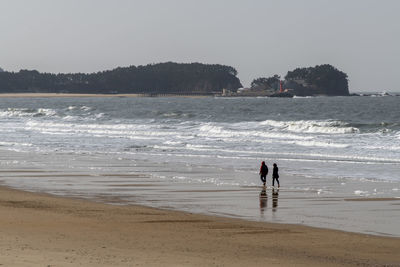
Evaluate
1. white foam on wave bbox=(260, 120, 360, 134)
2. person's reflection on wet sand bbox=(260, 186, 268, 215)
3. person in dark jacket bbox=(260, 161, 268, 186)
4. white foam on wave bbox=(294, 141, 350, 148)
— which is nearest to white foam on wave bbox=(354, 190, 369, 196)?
person's reflection on wet sand bbox=(260, 186, 268, 215)

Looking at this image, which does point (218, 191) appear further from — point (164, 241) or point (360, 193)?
point (164, 241)

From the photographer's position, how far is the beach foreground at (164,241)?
1188cm

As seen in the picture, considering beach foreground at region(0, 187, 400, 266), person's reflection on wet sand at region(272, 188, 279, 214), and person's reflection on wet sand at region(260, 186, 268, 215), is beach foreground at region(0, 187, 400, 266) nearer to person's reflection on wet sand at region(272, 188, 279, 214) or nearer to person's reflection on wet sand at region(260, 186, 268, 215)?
person's reflection on wet sand at region(260, 186, 268, 215)

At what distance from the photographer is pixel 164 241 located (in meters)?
13.7

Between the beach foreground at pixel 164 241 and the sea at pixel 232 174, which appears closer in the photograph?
the beach foreground at pixel 164 241

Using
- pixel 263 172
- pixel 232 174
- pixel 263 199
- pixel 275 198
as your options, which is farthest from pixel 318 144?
pixel 263 199

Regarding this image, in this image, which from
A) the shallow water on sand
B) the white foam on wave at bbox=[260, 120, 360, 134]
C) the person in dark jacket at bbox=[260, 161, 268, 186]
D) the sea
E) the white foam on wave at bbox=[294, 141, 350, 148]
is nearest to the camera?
the shallow water on sand

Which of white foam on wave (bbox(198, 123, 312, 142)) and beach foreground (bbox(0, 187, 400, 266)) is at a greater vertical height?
beach foreground (bbox(0, 187, 400, 266))

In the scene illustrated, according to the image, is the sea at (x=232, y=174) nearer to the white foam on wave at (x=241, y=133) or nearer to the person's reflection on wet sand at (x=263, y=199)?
the person's reflection on wet sand at (x=263, y=199)

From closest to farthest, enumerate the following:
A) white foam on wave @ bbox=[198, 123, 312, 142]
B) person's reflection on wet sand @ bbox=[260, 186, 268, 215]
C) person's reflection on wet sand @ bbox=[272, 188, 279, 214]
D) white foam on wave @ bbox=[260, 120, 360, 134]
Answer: person's reflection on wet sand @ bbox=[260, 186, 268, 215], person's reflection on wet sand @ bbox=[272, 188, 279, 214], white foam on wave @ bbox=[198, 123, 312, 142], white foam on wave @ bbox=[260, 120, 360, 134]

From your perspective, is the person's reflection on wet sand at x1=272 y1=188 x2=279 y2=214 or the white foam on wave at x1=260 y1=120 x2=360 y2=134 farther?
the white foam on wave at x1=260 y1=120 x2=360 y2=134

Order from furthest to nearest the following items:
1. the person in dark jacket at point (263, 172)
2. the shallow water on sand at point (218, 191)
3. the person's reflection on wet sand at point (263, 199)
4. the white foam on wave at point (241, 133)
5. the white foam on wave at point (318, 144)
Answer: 1. the white foam on wave at point (241, 133)
2. the white foam on wave at point (318, 144)
3. the person in dark jacket at point (263, 172)
4. the person's reflection on wet sand at point (263, 199)
5. the shallow water on sand at point (218, 191)

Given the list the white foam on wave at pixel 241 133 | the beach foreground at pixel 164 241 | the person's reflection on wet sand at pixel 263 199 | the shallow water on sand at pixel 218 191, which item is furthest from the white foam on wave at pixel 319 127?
the beach foreground at pixel 164 241

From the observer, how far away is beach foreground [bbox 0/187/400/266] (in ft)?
39.0
